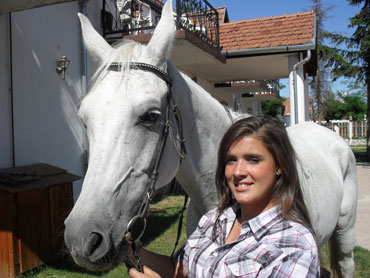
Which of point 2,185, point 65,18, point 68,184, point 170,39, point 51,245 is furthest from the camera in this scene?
point 65,18

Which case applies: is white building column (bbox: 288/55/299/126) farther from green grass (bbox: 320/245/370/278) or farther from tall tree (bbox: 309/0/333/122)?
tall tree (bbox: 309/0/333/122)

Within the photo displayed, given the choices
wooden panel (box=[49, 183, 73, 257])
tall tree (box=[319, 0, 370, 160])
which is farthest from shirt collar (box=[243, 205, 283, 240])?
tall tree (box=[319, 0, 370, 160])

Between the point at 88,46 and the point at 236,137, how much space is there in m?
1.01

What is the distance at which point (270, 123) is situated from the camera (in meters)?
1.43

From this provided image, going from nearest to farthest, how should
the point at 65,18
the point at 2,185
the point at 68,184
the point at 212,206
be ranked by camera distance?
the point at 212,206
the point at 2,185
the point at 68,184
the point at 65,18

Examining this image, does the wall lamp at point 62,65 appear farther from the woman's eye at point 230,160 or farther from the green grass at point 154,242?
the woman's eye at point 230,160

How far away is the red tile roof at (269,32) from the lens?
805 centimetres

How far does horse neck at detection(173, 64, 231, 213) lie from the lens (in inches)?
73.4

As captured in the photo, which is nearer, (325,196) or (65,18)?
(325,196)

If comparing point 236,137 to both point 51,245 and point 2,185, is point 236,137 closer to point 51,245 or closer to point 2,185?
point 2,185

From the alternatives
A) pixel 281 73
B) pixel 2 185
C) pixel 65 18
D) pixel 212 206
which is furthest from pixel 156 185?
pixel 281 73

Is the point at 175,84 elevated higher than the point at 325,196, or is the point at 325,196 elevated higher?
the point at 175,84

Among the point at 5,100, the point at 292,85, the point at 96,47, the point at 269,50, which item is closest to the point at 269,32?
the point at 269,50

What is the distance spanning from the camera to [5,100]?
14.6ft
